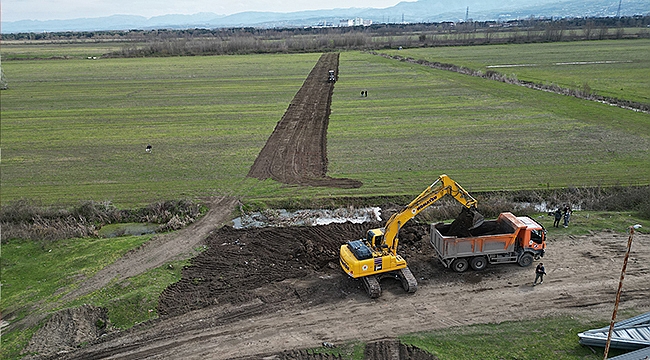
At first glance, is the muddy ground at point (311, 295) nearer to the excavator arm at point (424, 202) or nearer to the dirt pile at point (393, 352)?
the dirt pile at point (393, 352)

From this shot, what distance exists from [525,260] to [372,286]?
8.09m

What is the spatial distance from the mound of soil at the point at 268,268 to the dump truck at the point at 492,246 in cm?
274

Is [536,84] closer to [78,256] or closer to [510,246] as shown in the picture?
[510,246]

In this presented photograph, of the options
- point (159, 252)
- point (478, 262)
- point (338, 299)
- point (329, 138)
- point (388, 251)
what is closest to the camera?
point (338, 299)

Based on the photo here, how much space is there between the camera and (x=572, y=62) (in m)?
93.6

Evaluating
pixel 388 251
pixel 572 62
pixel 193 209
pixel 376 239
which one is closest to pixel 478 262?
pixel 388 251

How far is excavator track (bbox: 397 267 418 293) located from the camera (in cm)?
2002

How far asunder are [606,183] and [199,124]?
131 ft

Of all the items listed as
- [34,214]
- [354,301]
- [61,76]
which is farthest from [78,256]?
[61,76]

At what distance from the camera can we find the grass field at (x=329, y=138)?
3297 cm

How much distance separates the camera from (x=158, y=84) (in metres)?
80.3

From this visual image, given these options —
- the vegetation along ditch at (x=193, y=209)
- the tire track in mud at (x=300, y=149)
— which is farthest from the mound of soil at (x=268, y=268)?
the tire track in mud at (x=300, y=149)

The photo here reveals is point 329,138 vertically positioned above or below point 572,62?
below

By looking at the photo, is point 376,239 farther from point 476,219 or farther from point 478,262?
point 478,262
